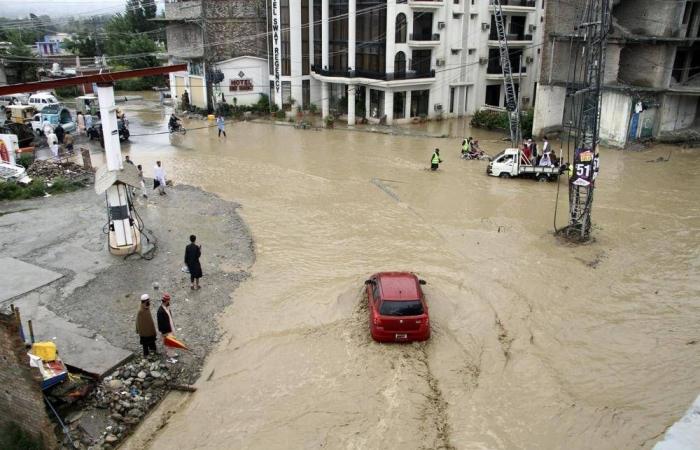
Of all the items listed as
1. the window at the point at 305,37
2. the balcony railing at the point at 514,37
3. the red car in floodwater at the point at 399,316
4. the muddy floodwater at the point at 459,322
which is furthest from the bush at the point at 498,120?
the red car in floodwater at the point at 399,316

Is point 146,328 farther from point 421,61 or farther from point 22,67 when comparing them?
point 22,67

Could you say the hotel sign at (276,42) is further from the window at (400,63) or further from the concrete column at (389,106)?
the window at (400,63)

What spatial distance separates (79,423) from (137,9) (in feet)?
278

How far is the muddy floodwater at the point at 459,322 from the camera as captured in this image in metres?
10.6

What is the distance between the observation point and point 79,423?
32.9 feet

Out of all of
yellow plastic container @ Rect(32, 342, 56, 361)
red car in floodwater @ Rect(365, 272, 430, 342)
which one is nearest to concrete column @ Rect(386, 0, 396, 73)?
red car in floodwater @ Rect(365, 272, 430, 342)

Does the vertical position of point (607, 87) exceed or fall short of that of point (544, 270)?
it exceeds it

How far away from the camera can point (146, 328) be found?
1187cm

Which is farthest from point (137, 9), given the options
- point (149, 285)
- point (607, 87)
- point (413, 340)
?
point (413, 340)

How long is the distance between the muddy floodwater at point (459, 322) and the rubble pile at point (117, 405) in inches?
A: 26.6

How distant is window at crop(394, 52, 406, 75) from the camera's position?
37.8 meters

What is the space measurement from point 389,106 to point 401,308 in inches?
1102

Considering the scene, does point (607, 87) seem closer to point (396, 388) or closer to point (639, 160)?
point (639, 160)

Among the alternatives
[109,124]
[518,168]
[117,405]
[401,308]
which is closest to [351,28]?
[518,168]
